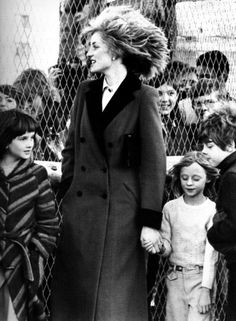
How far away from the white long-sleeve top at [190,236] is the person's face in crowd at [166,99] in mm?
677

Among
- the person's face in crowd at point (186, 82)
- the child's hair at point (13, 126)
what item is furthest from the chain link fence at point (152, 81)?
the child's hair at point (13, 126)

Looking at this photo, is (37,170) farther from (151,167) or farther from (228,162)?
(228,162)

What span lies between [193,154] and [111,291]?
2.99 ft

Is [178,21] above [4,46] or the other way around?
above

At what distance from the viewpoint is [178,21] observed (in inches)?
187

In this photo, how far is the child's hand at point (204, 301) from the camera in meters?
3.90

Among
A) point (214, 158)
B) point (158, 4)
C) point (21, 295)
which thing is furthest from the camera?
point (158, 4)

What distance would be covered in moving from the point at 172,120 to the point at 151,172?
1.10 m

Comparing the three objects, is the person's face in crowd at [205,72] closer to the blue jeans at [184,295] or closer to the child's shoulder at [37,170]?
the blue jeans at [184,295]

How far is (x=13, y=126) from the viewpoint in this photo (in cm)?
354

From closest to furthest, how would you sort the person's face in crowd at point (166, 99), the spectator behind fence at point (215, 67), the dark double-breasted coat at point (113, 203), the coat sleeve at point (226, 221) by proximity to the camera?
the coat sleeve at point (226, 221)
the dark double-breasted coat at point (113, 203)
the person's face in crowd at point (166, 99)
the spectator behind fence at point (215, 67)

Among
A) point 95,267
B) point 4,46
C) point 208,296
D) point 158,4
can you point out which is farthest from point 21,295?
point 158,4

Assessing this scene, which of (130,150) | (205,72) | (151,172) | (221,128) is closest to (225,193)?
(151,172)

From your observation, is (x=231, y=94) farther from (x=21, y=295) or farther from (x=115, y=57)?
(x=21, y=295)
